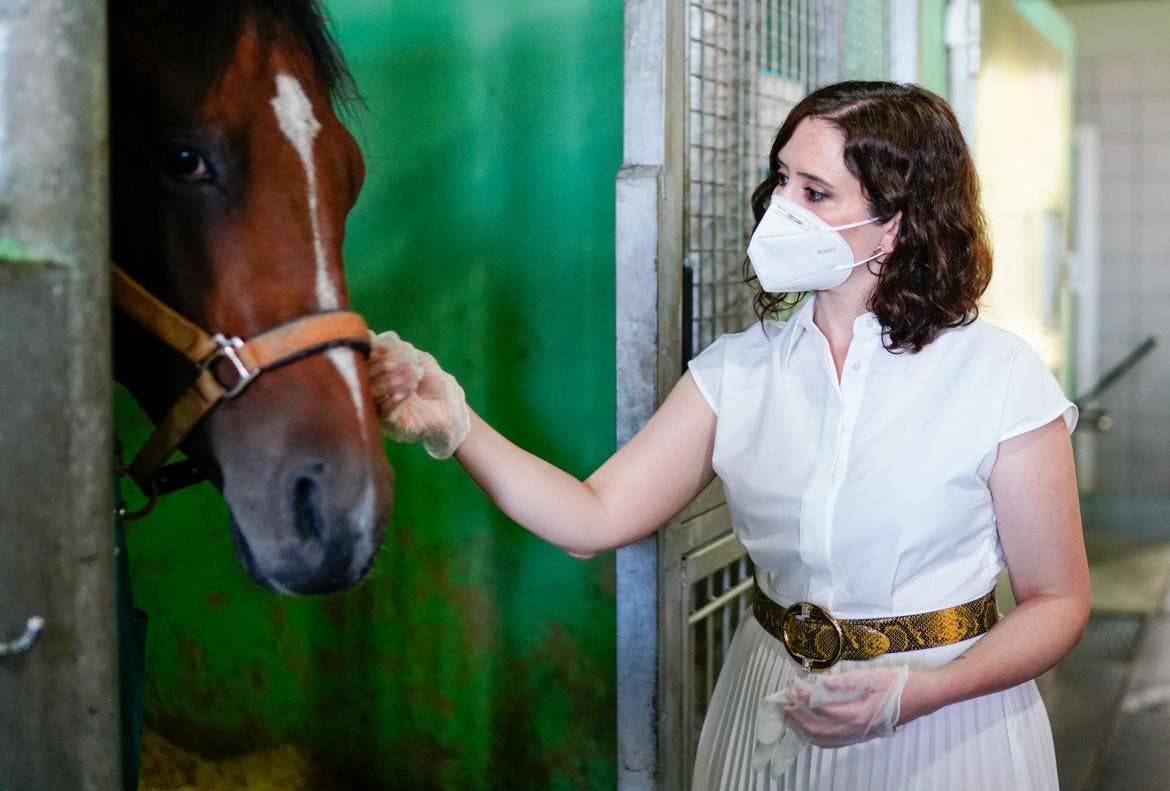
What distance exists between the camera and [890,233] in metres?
1.61

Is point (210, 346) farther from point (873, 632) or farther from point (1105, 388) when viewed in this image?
point (1105, 388)

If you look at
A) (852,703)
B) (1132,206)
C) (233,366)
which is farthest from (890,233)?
(1132,206)

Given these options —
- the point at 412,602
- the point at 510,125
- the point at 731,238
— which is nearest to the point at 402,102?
the point at 510,125

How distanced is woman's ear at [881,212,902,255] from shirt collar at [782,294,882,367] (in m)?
0.10

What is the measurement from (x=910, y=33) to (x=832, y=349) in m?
2.31

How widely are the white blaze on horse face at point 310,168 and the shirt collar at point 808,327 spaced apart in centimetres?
65

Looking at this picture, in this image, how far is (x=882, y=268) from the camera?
1.59 meters

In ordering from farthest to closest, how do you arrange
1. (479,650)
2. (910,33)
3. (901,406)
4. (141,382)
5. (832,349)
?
(910,33), (479,650), (832,349), (901,406), (141,382)

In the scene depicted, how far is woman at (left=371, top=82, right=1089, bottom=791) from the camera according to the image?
4.79ft

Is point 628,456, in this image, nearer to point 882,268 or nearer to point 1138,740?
point 882,268

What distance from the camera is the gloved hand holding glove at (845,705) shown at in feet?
4.37

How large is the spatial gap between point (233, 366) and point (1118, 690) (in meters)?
3.93

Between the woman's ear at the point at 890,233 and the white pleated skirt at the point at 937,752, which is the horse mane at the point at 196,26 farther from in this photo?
the white pleated skirt at the point at 937,752

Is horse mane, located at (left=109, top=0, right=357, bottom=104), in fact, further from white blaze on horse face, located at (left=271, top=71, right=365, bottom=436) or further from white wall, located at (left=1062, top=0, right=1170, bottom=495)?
white wall, located at (left=1062, top=0, right=1170, bottom=495)
